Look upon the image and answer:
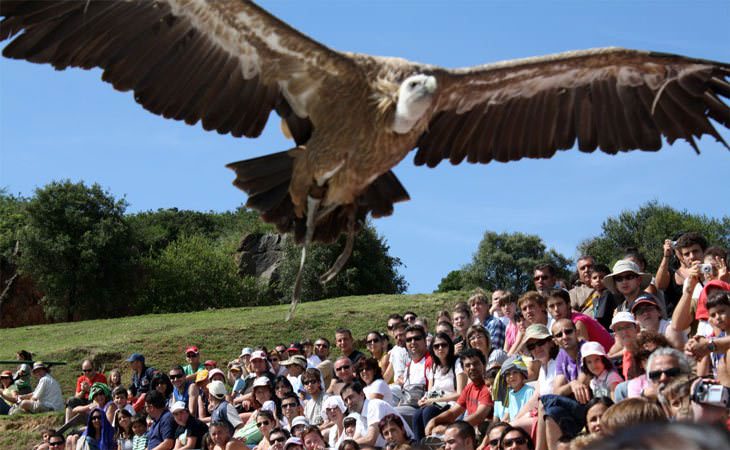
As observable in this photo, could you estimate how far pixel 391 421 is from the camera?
6723 mm

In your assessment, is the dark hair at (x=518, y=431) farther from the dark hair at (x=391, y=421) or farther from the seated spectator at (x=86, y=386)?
the seated spectator at (x=86, y=386)

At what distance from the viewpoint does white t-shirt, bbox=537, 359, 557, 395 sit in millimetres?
5990

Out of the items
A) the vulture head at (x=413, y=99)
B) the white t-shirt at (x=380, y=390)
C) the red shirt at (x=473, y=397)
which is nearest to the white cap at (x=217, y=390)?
the white t-shirt at (x=380, y=390)

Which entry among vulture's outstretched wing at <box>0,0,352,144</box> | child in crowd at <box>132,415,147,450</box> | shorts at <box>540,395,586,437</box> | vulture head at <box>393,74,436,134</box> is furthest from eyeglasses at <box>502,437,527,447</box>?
child in crowd at <box>132,415,147,450</box>

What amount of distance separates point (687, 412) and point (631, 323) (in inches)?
79.4

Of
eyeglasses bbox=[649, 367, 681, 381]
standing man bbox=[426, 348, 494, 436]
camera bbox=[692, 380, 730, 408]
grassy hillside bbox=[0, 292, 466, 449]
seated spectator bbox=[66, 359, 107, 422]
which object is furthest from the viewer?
grassy hillside bbox=[0, 292, 466, 449]

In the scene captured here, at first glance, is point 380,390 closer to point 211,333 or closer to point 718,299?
point 718,299

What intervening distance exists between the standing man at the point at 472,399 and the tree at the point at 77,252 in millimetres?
34574

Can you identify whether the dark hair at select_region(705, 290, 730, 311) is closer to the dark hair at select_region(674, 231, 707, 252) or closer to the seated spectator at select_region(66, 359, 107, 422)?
the dark hair at select_region(674, 231, 707, 252)

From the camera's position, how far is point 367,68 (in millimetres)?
5180

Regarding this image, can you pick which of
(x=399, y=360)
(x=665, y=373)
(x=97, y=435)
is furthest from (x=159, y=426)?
(x=665, y=373)

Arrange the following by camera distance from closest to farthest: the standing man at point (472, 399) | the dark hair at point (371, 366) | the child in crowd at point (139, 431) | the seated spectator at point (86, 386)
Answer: the standing man at point (472, 399) < the dark hair at point (371, 366) < the child in crowd at point (139, 431) < the seated spectator at point (86, 386)

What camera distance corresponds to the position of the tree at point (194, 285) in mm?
42094

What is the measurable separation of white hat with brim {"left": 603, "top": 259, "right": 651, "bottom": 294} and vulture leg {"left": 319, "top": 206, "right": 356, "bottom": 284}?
2.41m
